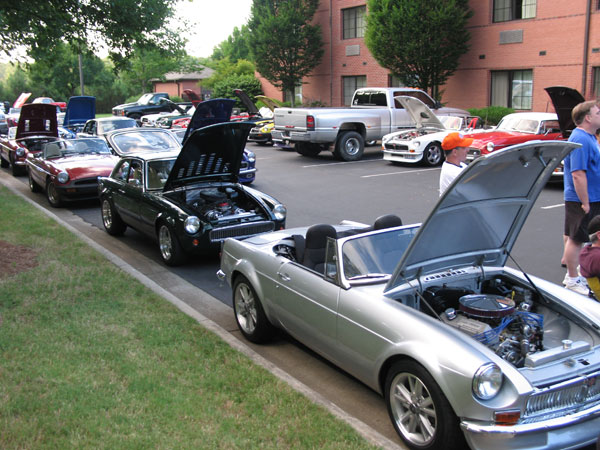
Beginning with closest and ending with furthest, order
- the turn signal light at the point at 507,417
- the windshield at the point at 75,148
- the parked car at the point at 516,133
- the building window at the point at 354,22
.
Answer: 1. the turn signal light at the point at 507,417
2. the windshield at the point at 75,148
3. the parked car at the point at 516,133
4. the building window at the point at 354,22

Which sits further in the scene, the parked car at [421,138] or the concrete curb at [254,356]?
the parked car at [421,138]

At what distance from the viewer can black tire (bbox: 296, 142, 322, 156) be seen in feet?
67.6

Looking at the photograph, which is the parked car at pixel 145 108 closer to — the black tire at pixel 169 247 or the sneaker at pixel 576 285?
the black tire at pixel 169 247

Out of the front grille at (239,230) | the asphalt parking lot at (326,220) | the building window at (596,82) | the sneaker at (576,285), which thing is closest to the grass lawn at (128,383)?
the asphalt parking lot at (326,220)

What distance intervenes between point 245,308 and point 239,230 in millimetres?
2446

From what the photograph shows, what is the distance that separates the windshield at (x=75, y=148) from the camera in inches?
544

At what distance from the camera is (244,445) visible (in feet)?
12.6

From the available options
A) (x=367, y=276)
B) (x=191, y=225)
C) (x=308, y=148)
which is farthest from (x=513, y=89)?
(x=367, y=276)

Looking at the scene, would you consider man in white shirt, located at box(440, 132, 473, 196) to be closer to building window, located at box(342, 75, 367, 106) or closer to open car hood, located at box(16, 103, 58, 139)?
open car hood, located at box(16, 103, 58, 139)

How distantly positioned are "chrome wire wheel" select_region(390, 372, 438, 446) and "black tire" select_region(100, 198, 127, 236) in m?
7.12

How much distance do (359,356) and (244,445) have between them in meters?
1.01

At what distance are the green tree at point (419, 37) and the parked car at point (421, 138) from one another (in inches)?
280

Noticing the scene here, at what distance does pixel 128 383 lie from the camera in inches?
182

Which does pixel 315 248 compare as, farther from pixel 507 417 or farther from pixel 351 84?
pixel 351 84
